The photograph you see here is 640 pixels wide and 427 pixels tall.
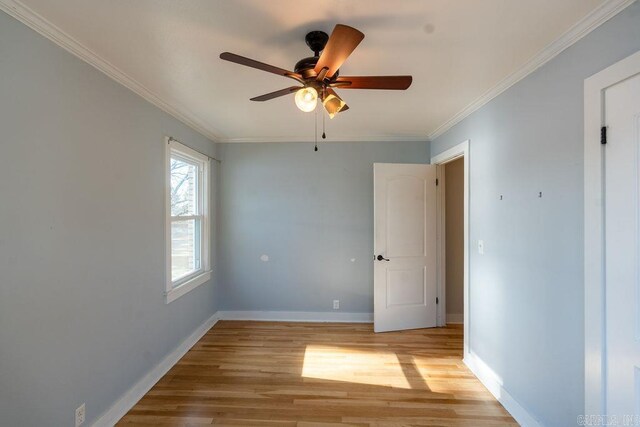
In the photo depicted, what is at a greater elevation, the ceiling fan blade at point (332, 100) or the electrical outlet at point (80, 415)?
the ceiling fan blade at point (332, 100)

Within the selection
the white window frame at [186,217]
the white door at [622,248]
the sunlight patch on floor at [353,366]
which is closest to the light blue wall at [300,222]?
the white window frame at [186,217]

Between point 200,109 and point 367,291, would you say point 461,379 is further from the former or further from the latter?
point 200,109

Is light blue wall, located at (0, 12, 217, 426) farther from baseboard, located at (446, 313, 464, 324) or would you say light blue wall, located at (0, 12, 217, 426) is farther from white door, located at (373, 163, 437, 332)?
baseboard, located at (446, 313, 464, 324)

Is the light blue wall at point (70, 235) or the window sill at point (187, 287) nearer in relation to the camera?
the light blue wall at point (70, 235)

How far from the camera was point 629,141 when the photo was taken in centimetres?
121

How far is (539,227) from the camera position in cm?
173

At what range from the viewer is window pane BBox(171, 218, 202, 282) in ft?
9.25

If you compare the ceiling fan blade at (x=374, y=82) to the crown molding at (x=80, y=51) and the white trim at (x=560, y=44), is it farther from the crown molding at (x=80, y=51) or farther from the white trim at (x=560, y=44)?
the crown molding at (x=80, y=51)

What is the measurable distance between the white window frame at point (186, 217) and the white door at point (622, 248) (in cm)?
303

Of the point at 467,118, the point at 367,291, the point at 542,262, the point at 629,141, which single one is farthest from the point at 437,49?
the point at 367,291

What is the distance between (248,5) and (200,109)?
1583 mm

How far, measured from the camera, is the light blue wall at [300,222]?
3.61m

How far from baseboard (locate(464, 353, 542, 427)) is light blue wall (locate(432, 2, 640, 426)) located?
5cm

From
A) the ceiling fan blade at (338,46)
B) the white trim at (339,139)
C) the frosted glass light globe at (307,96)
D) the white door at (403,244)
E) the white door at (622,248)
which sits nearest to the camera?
the ceiling fan blade at (338,46)
